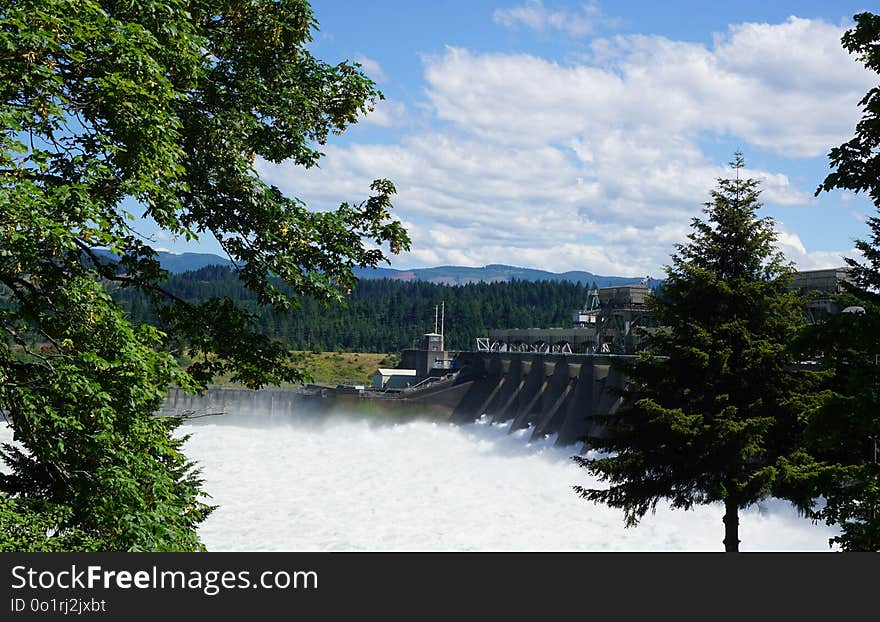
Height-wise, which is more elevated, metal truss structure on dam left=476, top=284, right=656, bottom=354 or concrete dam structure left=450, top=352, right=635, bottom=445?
metal truss structure on dam left=476, top=284, right=656, bottom=354

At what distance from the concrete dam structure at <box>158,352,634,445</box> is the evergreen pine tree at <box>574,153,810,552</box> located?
2367 centimetres

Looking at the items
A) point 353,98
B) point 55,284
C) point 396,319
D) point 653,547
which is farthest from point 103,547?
point 396,319

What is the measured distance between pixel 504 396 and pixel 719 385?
148 ft

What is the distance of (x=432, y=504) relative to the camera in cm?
4091

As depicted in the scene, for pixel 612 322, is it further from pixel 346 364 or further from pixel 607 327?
pixel 346 364

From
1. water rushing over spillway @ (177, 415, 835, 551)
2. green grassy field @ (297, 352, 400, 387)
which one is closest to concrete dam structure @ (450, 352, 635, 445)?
water rushing over spillway @ (177, 415, 835, 551)

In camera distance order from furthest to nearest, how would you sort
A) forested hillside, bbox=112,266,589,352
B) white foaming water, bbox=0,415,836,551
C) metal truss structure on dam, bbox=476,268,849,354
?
forested hillside, bbox=112,266,589,352, metal truss structure on dam, bbox=476,268,849,354, white foaming water, bbox=0,415,836,551

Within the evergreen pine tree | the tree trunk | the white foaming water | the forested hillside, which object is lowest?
the white foaming water

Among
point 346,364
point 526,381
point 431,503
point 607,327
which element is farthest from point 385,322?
point 431,503

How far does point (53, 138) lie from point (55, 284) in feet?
5.94

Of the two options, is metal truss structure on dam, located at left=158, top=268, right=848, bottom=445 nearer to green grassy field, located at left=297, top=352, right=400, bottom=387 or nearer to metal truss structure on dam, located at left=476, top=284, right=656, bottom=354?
metal truss structure on dam, located at left=476, top=284, right=656, bottom=354

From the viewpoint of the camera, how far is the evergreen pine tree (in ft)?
53.9

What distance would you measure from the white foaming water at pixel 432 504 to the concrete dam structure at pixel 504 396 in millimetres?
1599

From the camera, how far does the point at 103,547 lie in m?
8.09
